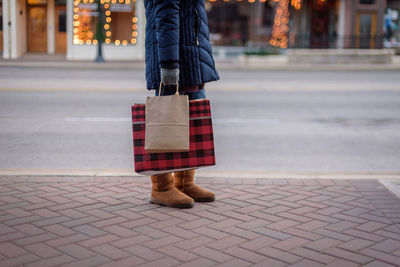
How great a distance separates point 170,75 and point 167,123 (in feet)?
1.09

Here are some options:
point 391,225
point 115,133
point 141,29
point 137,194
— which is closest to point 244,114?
point 115,133

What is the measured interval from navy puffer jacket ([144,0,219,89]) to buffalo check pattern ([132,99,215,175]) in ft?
0.73

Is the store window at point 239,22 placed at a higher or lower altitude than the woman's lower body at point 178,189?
higher

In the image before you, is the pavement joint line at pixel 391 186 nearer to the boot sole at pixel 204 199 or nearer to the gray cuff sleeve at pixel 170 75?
the boot sole at pixel 204 199

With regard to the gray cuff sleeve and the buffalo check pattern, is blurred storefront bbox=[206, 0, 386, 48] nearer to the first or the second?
the buffalo check pattern

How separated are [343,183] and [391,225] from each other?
128 centimetres

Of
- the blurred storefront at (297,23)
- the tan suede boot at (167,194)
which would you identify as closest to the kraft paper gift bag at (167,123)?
the tan suede boot at (167,194)

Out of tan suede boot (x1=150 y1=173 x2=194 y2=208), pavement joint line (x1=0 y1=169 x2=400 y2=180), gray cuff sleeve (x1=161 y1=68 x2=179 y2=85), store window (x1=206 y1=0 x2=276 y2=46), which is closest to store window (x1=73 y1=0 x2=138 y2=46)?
store window (x1=206 y1=0 x2=276 y2=46)

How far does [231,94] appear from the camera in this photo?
12695mm

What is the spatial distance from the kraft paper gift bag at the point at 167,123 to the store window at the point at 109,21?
24134mm

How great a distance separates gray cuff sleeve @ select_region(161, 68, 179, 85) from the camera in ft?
13.0

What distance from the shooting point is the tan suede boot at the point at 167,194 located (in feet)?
14.1

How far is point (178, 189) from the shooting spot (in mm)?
4531

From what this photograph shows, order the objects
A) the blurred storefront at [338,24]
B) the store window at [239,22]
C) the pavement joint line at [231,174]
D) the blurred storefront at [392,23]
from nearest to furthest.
A: the pavement joint line at [231,174] < the store window at [239,22] < the blurred storefront at [338,24] < the blurred storefront at [392,23]
